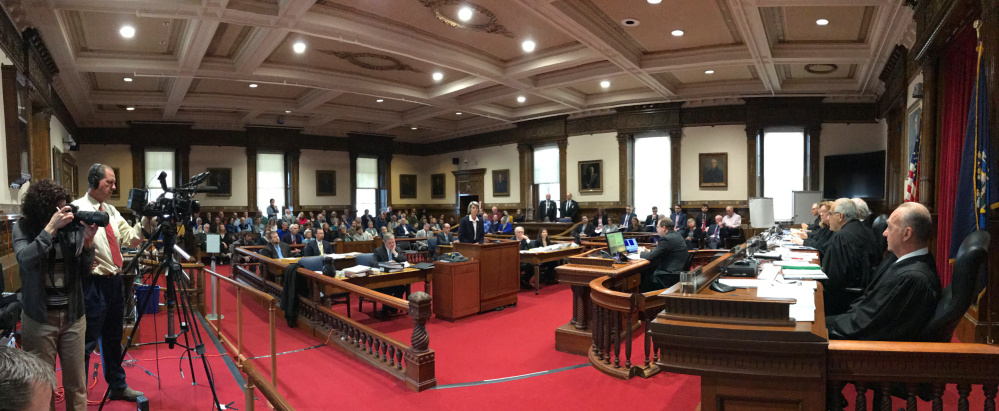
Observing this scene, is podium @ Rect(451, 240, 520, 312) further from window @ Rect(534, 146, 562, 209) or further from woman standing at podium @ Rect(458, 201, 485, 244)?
window @ Rect(534, 146, 562, 209)

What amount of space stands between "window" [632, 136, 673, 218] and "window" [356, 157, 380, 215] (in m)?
9.94

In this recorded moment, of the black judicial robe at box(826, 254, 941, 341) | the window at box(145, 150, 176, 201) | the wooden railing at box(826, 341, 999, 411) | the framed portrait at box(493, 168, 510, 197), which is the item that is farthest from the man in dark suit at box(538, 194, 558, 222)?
the wooden railing at box(826, 341, 999, 411)

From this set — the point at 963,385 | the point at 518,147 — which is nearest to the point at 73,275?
the point at 963,385

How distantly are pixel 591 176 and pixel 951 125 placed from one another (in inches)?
393

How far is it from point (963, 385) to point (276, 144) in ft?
58.4

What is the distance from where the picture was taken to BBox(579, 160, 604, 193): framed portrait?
1484 centimetres

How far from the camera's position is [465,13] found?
758 cm

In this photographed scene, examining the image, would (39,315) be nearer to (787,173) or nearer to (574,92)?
(574,92)

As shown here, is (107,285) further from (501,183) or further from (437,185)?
(437,185)

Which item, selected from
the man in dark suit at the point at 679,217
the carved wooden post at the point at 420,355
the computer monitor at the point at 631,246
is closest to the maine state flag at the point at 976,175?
the computer monitor at the point at 631,246

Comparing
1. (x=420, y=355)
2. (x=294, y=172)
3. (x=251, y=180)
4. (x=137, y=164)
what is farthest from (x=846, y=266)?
(x=137, y=164)

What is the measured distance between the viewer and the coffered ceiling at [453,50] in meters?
7.25

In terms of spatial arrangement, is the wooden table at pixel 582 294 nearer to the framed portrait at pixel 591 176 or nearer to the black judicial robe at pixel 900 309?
the black judicial robe at pixel 900 309

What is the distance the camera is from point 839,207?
426 centimetres
